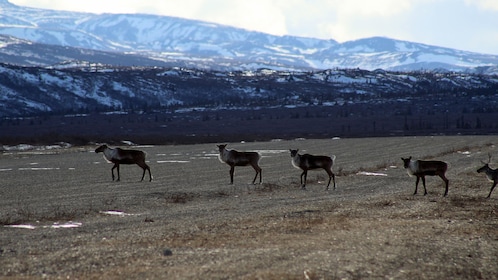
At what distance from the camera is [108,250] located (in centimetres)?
1459

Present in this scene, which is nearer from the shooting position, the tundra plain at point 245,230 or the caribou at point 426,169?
the tundra plain at point 245,230

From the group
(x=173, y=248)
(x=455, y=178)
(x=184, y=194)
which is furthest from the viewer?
(x=455, y=178)

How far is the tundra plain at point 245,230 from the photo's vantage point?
13.2 metres

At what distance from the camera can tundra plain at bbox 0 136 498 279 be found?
13.2 meters

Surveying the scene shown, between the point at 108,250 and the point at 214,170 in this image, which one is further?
the point at 214,170

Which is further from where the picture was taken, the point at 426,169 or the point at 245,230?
the point at 426,169

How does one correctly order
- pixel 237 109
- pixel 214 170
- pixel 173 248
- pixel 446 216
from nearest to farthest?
pixel 173 248
pixel 446 216
pixel 214 170
pixel 237 109

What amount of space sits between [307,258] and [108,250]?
Answer: 4042 mm

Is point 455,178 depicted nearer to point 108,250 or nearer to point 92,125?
point 108,250

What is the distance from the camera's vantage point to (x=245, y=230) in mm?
17750

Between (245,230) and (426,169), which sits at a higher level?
(426,169)

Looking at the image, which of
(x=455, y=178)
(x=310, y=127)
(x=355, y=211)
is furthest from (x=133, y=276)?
(x=310, y=127)

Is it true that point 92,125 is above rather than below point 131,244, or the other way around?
below

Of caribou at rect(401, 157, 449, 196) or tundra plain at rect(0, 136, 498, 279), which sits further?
caribou at rect(401, 157, 449, 196)
